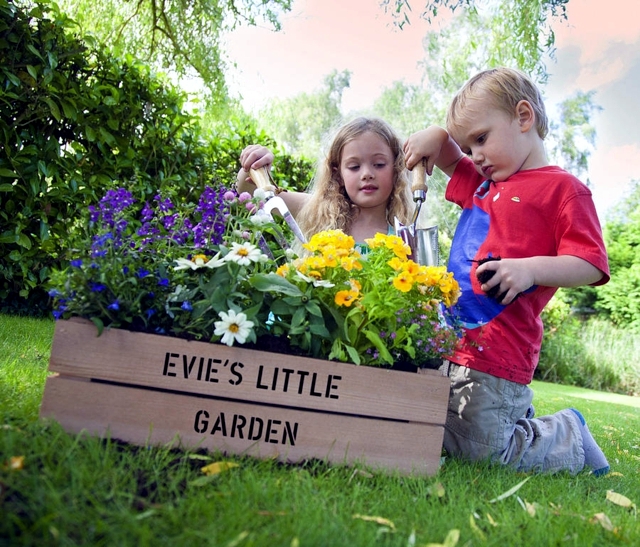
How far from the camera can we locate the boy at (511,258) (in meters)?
1.82

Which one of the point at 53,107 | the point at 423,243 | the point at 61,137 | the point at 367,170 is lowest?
the point at 423,243

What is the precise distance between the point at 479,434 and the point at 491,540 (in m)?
0.76

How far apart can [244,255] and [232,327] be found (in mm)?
201

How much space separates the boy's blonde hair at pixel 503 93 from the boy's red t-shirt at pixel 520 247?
223mm

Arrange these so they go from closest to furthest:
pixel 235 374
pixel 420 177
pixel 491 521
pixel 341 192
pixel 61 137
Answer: pixel 491 521
pixel 235 374
pixel 420 177
pixel 341 192
pixel 61 137

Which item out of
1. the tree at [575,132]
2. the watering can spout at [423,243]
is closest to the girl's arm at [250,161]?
the watering can spout at [423,243]

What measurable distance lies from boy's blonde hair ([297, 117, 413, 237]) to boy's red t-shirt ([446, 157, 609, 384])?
60cm

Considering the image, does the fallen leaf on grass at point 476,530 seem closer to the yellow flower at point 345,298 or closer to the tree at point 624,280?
the yellow flower at point 345,298

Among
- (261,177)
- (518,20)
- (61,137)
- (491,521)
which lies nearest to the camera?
(491,521)

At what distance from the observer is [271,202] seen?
6.85 ft

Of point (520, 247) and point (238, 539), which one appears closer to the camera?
point (238, 539)

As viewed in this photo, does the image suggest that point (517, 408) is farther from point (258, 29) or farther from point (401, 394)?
point (258, 29)

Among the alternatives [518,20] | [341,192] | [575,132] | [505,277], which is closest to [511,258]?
[505,277]

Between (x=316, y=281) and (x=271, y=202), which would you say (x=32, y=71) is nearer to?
(x=271, y=202)
